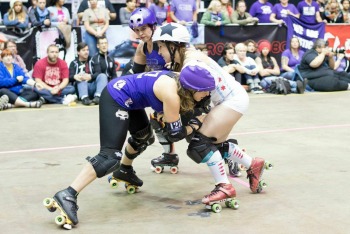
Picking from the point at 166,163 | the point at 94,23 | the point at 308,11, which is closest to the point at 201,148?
the point at 166,163

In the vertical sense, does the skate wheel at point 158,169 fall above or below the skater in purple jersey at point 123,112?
below

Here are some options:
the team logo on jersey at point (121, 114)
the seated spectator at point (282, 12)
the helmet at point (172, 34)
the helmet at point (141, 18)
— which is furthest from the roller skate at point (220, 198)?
the seated spectator at point (282, 12)

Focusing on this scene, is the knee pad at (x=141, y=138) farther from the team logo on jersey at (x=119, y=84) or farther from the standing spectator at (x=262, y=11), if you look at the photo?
the standing spectator at (x=262, y=11)

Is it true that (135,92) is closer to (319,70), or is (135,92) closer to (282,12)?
(319,70)

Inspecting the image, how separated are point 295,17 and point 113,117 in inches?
347

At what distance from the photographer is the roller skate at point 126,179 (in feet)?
16.7

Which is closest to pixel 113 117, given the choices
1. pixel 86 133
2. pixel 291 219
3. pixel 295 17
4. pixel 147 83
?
pixel 147 83

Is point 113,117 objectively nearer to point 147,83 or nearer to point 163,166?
point 147,83

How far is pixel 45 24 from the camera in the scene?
10.5 meters

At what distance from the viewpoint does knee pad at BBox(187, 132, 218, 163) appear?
14.9 ft

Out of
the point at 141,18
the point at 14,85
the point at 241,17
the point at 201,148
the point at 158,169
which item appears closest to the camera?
the point at 201,148

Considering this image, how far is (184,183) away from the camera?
17.8 feet

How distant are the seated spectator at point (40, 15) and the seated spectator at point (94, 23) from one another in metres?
0.68

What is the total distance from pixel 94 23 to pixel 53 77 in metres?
1.50
